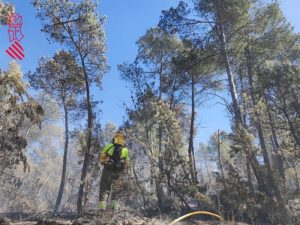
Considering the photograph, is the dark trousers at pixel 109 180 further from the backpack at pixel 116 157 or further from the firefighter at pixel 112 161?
the backpack at pixel 116 157

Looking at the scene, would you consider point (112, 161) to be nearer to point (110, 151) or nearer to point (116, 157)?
point (116, 157)

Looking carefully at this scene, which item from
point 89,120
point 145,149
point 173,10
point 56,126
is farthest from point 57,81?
point 56,126

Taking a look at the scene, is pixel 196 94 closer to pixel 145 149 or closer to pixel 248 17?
pixel 248 17

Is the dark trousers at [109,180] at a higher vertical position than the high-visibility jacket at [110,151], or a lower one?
lower

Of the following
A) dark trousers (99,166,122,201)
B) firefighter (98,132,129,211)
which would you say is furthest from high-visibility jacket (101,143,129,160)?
dark trousers (99,166,122,201)

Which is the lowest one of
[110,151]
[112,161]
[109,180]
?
[109,180]

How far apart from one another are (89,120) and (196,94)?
6.37 metres

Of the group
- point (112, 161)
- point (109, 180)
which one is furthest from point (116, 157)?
point (109, 180)

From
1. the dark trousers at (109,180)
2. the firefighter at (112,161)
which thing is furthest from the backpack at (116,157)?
the dark trousers at (109,180)

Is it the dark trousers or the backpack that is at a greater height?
the backpack

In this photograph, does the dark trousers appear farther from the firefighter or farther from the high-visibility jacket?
the high-visibility jacket

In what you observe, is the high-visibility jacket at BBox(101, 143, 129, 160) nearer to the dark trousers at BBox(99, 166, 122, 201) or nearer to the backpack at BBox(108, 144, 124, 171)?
the backpack at BBox(108, 144, 124, 171)

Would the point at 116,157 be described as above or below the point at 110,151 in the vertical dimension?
below

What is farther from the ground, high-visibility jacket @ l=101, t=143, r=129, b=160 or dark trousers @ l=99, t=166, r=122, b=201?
high-visibility jacket @ l=101, t=143, r=129, b=160
